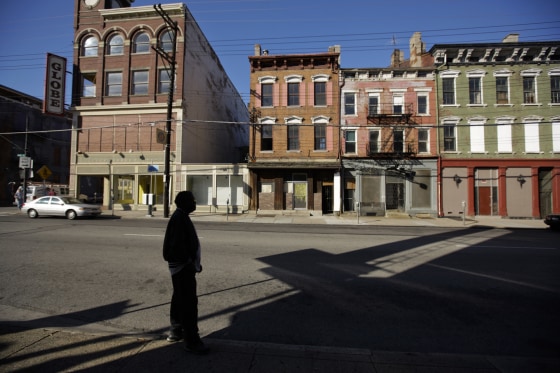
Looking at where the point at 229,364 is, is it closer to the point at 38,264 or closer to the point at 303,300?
the point at 303,300

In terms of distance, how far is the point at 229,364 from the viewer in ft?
9.35

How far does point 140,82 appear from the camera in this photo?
931 inches

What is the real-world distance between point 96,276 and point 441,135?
2317cm

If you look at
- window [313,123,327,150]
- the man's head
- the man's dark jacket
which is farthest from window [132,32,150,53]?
the man's dark jacket

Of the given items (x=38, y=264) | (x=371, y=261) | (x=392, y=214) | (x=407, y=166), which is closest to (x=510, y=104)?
(x=407, y=166)

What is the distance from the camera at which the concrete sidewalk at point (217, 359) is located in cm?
279

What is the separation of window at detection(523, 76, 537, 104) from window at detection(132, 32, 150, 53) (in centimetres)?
2965

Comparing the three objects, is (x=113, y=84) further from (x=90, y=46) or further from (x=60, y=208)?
(x=60, y=208)

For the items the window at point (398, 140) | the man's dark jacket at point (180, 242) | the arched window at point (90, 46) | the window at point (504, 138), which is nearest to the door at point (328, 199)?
the window at point (398, 140)

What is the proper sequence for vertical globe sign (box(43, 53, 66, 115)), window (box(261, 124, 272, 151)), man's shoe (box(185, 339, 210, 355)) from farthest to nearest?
window (box(261, 124, 272, 151)) → vertical globe sign (box(43, 53, 66, 115)) → man's shoe (box(185, 339, 210, 355))

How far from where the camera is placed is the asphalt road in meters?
3.67

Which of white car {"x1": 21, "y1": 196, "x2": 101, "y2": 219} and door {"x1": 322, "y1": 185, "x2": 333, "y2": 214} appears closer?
white car {"x1": 21, "y1": 196, "x2": 101, "y2": 219}

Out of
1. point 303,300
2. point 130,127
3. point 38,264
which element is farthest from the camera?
point 130,127

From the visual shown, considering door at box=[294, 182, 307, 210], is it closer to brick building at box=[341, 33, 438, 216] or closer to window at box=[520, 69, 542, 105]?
brick building at box=[341, 33, 438, 216]
